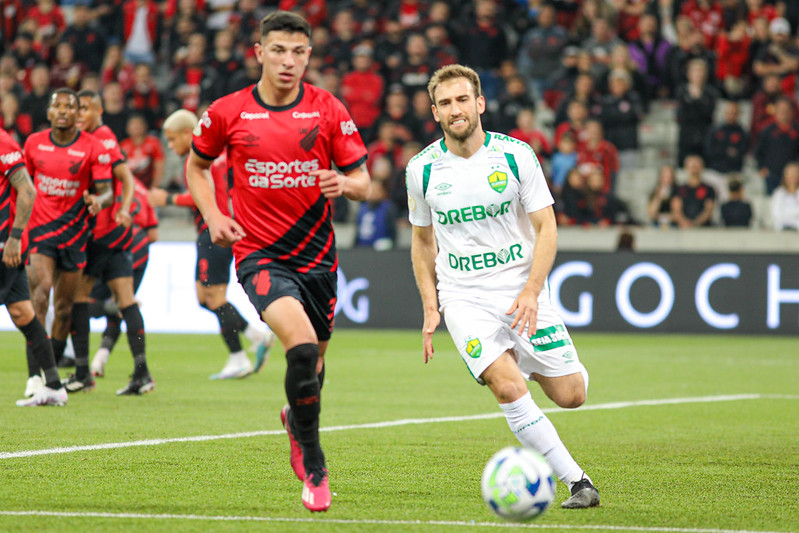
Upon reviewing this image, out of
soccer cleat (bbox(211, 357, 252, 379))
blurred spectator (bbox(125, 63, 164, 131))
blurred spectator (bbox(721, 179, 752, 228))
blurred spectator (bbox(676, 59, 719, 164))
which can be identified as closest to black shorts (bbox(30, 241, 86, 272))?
soccer cleat (bbox(211, 357, 252, 379))

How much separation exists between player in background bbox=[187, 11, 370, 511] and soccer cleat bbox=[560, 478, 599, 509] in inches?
48.1

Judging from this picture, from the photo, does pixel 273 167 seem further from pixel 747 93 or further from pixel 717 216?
pixel 747 93

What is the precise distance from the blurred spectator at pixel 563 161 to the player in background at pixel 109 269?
9584mm

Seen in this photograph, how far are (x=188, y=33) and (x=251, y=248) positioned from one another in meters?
17.5

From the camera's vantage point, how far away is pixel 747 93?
67.4 ft

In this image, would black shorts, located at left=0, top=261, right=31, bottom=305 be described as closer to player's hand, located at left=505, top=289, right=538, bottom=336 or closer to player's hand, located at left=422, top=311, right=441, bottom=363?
player's hand, located at left=422, top=311, right=441, bottom=363

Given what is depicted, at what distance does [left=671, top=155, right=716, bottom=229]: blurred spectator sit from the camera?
18047 mm

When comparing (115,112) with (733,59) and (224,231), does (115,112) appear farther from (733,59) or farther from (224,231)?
(224,231)

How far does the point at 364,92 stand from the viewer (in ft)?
67.3

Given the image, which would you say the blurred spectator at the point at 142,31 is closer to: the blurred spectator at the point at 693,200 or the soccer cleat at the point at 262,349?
the blurred spectator at the point at 693,200

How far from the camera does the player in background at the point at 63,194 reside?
9945 mm

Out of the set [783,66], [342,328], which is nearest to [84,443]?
[342,328]

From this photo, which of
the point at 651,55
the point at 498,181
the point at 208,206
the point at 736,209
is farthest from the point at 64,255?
the point at 651,55

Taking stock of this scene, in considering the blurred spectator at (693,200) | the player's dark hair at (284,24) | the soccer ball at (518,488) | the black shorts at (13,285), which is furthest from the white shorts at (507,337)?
the blurred spectator at (693,200)
